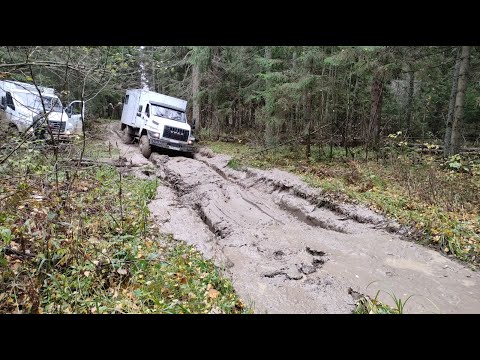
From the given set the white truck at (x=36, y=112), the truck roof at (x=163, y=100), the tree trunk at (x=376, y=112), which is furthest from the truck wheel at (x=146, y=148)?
the tree trunk at (x=376, y=112)

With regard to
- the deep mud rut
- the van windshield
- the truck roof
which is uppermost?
the truck roof

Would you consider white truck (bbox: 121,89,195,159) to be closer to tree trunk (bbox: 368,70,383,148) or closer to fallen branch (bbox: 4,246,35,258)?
tree trunk (bbox: 368,70,383,148)

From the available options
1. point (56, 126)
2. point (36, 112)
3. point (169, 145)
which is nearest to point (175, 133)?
point (169, 145)

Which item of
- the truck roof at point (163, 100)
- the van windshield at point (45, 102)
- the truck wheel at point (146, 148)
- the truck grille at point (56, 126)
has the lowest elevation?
the truck wheel at point (146, 148)

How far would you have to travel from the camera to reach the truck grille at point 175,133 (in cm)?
1584

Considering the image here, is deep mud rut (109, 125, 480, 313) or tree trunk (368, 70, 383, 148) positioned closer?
deep mud rut (109, 125, 480, 313)

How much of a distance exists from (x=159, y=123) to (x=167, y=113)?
4.53 feet

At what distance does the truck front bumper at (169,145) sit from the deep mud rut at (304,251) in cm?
539

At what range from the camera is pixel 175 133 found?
52.6 feet

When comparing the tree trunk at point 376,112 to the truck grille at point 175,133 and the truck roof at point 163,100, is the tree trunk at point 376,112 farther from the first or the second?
the truck roof at point 163,100

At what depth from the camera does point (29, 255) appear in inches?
166

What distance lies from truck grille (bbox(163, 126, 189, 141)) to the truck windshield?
1.15 meters

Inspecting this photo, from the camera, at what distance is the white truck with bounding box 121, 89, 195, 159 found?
1573 centimetres

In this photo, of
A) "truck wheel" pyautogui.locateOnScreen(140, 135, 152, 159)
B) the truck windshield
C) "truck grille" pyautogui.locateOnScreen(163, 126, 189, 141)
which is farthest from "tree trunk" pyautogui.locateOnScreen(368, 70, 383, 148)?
"truck wheel" pyautogui.locateOnScreen(140, 135, 152, 159)
